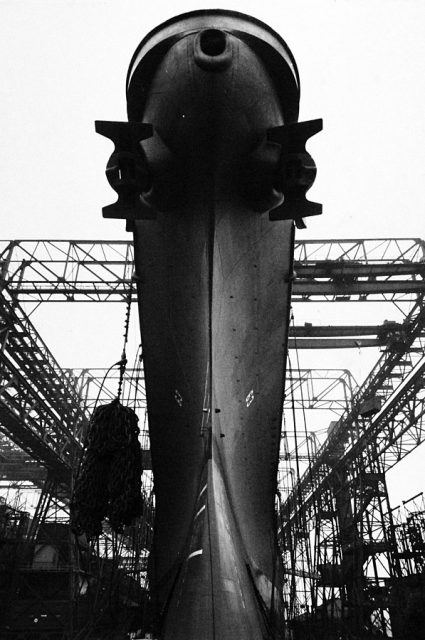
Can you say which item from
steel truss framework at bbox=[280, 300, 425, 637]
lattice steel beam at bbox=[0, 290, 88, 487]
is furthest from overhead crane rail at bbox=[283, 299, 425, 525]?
lattice steel beam at bbox=[0, 290, 88, 487]

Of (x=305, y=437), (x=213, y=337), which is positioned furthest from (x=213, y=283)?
(x=305, y=437)

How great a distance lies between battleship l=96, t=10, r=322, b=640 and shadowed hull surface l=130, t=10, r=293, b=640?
1cm

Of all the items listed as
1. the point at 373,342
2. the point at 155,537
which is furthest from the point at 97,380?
the point at 155,537

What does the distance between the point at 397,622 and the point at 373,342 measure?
778 cm

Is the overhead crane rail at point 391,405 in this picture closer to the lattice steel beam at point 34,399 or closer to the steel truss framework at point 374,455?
the steel truss framework at point 374,455

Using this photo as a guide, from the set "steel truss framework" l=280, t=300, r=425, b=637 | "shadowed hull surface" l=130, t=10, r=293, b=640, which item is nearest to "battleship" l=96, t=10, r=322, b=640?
"shadowed hull surface" l=130, t=10, r=293, b=640

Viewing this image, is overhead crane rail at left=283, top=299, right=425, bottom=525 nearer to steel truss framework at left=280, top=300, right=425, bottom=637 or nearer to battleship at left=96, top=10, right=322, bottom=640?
steel truss framework at left=280, top=300, right=425, bottom=637

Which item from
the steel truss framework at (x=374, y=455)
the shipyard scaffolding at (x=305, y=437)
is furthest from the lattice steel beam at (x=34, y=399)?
the steel truss framework at (x=374, y=455)

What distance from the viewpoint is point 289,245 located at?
439 cm

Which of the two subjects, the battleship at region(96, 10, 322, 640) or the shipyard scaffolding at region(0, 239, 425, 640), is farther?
the shipyard scaffolding at region(0, 239, 425, 640)

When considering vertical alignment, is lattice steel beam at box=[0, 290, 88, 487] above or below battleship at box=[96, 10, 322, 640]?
above

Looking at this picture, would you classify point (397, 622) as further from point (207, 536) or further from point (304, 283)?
point (207, 536)

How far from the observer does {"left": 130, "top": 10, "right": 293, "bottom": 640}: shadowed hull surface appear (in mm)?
3318

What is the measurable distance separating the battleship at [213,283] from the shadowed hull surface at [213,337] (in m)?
0.01
